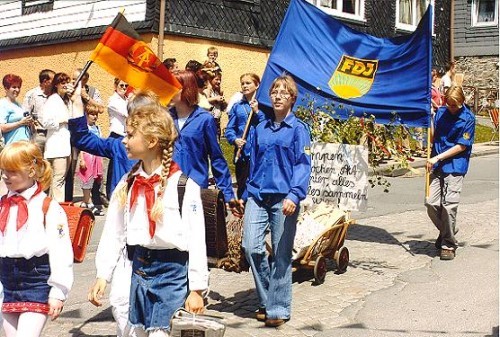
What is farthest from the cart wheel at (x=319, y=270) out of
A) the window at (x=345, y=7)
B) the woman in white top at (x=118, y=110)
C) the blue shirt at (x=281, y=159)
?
the window at (x=345, y=7)

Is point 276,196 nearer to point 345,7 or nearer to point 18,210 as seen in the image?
point 18,210

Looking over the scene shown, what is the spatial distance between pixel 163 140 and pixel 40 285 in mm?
1067

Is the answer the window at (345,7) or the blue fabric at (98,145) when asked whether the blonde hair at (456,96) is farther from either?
the window at (345,7)

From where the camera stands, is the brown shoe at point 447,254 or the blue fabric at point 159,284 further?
the brown shoe at point 447,254

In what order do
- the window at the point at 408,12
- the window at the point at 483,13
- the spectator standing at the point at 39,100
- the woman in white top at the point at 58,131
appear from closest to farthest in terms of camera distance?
the woman in white top at the point at 58,131 < the spectator standing at the point at 39,100 < the window at the point at 408,12 < the window at the point at 483,13

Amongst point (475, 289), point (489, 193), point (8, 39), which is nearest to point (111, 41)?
point (475, 289)

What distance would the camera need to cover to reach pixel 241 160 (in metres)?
8.53

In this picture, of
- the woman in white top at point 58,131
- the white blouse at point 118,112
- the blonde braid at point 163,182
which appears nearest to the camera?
the blonde braid at point 163,182

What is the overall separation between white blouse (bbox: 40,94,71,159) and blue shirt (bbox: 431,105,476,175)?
4.63m

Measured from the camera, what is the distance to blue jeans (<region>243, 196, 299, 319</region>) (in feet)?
20.3

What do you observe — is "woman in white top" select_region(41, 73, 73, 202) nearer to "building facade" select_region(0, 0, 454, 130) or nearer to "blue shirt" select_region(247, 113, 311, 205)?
"blue shirt" select_region(247, 113, 311, 205)

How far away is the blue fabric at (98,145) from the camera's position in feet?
17.7

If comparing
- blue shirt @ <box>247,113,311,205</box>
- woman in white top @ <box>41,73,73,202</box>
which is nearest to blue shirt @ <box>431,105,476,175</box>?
blue shirt @ <box>247,113,311,205</box>

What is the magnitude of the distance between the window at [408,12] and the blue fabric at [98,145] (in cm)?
2034
